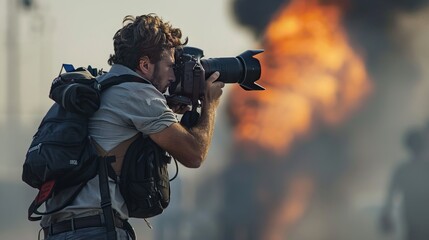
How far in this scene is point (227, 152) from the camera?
66.9ft

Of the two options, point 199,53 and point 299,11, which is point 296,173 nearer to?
point 299,11

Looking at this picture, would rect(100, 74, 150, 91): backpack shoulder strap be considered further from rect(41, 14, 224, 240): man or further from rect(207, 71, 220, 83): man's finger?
rect(207, 71, 220, 83): man's finger

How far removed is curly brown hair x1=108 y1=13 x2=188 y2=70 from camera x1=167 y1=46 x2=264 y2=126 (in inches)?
5.4

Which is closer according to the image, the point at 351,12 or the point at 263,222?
the point at 263,222

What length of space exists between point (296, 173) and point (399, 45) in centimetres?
271

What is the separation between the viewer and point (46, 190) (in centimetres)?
543

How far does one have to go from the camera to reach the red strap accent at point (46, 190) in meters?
5.41

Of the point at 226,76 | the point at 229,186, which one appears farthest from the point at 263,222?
the point at 226,76

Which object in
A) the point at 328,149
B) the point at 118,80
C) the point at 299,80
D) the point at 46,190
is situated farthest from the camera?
the point at 328,149

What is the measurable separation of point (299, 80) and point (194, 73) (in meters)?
14.8

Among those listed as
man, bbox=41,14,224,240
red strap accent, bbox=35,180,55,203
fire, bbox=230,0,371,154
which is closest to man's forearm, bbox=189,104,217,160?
man, bbox=41,14,224,240

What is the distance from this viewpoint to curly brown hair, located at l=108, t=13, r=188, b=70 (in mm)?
5578

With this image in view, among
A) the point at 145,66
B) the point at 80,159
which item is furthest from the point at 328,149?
the point at 80,159

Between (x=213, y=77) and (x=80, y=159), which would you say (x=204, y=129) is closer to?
(x=213, y=77)
